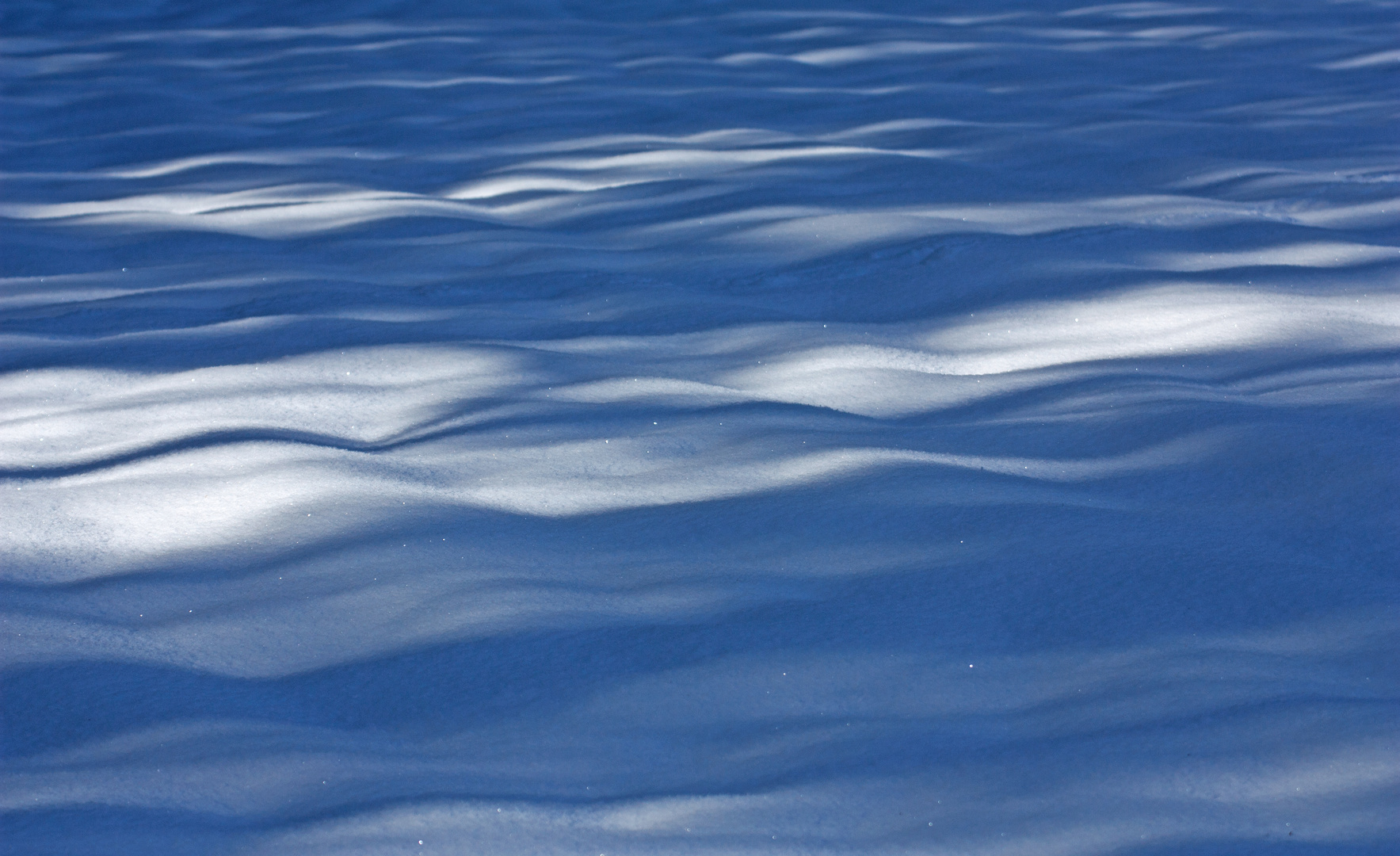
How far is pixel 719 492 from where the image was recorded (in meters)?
1.37

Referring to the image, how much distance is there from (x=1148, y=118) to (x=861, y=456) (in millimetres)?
1893

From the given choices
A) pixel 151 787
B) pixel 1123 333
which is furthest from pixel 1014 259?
pixel 151 787

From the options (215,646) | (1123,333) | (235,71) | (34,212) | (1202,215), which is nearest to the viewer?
(215,646)

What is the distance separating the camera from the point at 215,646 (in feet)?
3.74

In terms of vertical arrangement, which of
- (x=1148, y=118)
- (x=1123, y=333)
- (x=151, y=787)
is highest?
(x=1148, y=118)

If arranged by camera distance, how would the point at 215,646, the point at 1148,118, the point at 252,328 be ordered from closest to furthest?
the point at 215,646, the point at 252,328, the point at 1148,118

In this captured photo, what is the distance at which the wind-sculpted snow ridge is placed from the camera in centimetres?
93

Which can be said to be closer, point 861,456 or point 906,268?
point 861,456

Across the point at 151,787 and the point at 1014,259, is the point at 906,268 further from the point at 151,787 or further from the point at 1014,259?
the point at 151,787

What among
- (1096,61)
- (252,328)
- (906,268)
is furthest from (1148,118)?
(252,328)

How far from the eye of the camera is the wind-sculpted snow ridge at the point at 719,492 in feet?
3.04

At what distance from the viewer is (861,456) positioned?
4.61 ft

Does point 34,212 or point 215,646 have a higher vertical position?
point 34,212

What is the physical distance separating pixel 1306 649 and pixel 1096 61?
279 centimetres
